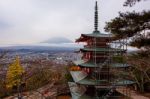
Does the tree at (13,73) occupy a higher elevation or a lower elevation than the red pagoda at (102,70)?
lower

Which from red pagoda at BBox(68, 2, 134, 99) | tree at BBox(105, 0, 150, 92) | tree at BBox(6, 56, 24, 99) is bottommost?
tree at BBox(6, 56, 24, 99)

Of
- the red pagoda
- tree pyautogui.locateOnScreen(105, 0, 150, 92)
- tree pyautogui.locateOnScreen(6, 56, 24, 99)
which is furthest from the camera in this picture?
tree pyautogui.locateOnScreen(6, 56, 24, 99)

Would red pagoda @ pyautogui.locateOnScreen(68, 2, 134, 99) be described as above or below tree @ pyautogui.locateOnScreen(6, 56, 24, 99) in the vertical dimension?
above

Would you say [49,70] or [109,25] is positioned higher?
[109,25]

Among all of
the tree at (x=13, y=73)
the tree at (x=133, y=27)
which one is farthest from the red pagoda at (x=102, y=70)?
the tree at (x=13, y=73)

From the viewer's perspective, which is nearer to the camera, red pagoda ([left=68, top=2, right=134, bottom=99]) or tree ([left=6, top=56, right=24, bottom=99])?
red pagoda ([left=68, top=2, right=134, bottom=99])

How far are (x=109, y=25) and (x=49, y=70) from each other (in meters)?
28.1

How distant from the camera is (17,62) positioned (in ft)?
118

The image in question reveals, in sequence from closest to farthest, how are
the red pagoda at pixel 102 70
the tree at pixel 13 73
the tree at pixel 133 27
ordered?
the tree at pixel 133 27
the red pagoda at pixel 102 70
the tree at pixel 13 73

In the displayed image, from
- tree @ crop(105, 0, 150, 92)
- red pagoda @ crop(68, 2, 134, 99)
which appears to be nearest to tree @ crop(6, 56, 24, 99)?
red pagoda @ crop(68, 2, 134, 99)

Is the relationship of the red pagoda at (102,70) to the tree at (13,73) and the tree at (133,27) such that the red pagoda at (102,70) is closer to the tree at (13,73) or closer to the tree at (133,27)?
the tree at (133,27)

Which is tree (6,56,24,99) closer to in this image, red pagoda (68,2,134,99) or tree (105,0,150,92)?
red pagoda (68,2,134,99)

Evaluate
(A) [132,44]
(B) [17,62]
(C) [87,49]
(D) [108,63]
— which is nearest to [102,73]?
(D) [108,63]

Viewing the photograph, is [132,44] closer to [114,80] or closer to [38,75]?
[114,80]
